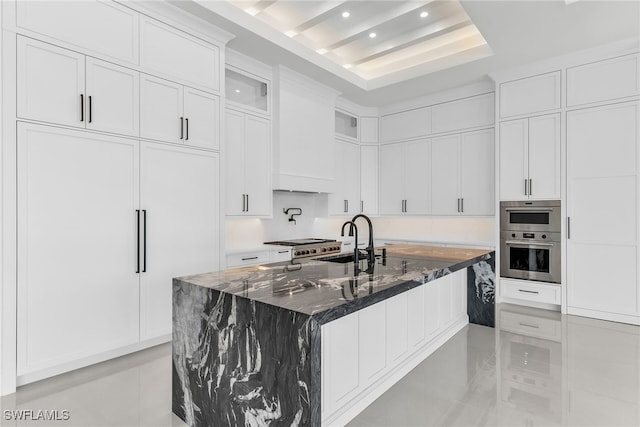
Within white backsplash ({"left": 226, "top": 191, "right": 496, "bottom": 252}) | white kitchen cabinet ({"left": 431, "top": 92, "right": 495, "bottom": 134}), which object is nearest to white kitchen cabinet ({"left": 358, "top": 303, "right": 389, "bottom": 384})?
white backsplash ({"left": 226, "top": 191, "right": 496, "bottom": 252})

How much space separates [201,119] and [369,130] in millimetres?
3560

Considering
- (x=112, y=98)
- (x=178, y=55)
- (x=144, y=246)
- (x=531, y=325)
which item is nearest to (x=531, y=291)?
(x=531, y=325)

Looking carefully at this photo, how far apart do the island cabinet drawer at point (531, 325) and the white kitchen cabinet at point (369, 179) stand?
279 centimetres

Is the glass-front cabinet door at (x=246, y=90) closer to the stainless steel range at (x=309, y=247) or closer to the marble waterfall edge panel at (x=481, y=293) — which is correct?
the stainless steel range at (x=309, y=247)

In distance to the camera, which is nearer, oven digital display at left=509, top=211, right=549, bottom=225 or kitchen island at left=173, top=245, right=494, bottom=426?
kitchen island at left=173, top=245, right=494, bottom=426

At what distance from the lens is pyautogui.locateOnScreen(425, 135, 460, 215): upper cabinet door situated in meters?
5.45

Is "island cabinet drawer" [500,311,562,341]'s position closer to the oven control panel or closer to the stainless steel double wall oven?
the stainless steel double wall oven

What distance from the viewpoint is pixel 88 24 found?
278 centimetres

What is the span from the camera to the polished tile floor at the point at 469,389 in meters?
2.12

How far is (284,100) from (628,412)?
14.7 ft

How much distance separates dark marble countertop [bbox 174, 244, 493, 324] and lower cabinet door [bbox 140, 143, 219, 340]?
1.30 meters

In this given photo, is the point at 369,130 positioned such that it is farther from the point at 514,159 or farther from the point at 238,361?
the point at 238,361

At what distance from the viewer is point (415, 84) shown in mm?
5180

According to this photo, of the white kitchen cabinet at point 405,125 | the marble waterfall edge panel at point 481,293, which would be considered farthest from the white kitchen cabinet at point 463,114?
the marble waterfall edge panel at point 481,293
